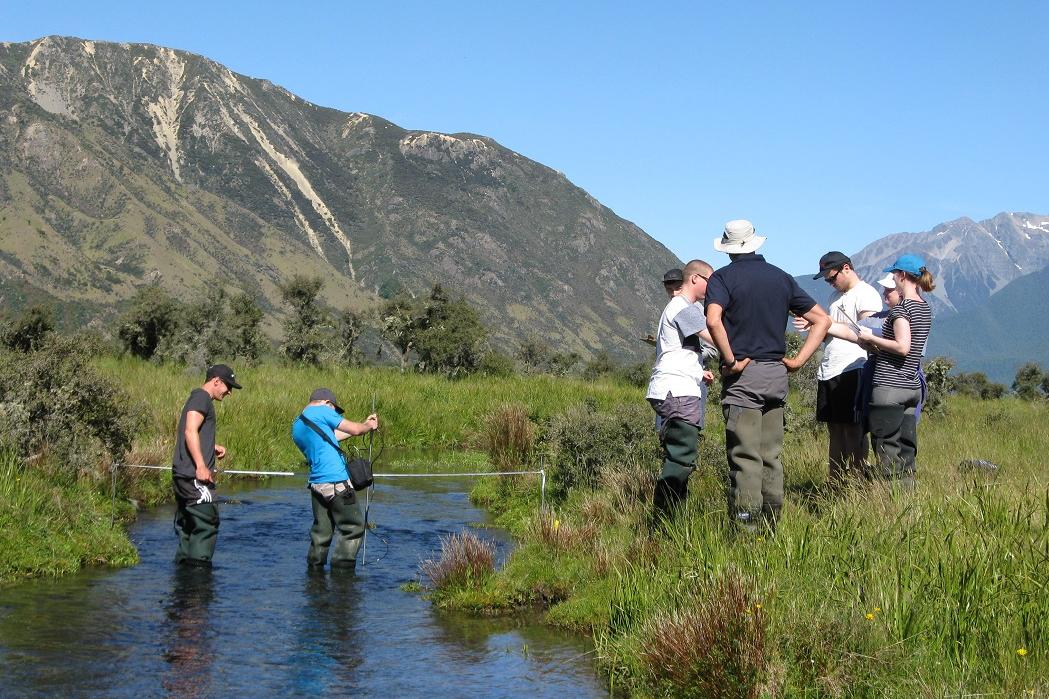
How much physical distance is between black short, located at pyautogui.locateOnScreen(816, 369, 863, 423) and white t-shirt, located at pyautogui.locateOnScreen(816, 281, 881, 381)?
65 millimetres

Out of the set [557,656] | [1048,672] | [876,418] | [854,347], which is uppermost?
[854,347]

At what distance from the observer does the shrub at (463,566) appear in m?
9.45

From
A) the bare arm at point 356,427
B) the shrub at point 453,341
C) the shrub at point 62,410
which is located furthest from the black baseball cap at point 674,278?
the shrub at point 453,341

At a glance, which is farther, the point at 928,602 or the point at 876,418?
the point at 876,418

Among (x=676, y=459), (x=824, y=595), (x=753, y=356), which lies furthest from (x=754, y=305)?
(x=824, y=595)

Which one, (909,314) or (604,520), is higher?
(909,314)

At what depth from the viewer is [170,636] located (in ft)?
26.3

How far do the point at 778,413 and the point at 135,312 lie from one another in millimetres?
A: 30748

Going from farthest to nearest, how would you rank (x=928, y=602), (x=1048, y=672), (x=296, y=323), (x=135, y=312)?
1. (x=296, y=323)
2. (x=135, y=312)
3. (x=928, y=602)
4. (x=1048, y=672)

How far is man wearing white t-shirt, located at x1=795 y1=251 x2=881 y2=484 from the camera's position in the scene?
34.2 feet

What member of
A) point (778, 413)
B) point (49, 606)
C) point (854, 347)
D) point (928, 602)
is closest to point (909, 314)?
point (854, 347)

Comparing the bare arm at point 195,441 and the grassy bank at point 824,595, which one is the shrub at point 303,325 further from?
the grassy bank at point 824,595

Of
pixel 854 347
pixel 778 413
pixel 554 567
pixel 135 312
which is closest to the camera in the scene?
pixel 778 413

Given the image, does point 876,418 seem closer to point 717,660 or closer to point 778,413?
point 778,413
